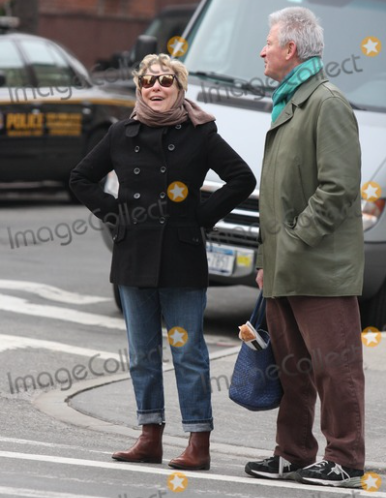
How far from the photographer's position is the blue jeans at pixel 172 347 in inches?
242

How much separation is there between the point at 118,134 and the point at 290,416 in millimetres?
1419

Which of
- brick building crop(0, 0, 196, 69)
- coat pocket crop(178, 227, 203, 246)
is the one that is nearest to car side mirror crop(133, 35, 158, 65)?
coat pocket crop(178, 227, 203, 246)

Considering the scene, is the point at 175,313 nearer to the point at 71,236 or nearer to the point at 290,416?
the point at 290,416

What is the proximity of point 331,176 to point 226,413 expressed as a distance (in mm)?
2322

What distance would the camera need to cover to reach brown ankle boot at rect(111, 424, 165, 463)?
20.5 ft

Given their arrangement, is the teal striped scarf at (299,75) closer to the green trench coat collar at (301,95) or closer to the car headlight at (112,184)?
the green trench coat collar at (301,95)

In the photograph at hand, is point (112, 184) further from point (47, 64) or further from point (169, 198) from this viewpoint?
point (47, 64)

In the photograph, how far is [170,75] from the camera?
6.08 m

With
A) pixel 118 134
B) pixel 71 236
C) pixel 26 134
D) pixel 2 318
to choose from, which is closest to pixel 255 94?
pixel 2 318

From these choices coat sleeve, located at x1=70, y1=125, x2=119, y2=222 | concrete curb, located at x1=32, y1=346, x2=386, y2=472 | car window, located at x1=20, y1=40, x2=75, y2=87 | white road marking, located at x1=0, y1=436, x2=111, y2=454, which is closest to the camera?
coat sleeve, located at x1=70, y1=125, x2=119, y2=222

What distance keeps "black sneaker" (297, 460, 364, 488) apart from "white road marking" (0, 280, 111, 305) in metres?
5.50

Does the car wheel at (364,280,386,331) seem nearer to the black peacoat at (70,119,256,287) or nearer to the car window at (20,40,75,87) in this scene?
the black peacoat at (70,119,256,287)

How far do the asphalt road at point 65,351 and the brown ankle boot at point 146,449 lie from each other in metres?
0.07

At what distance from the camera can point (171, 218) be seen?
20.1ft
